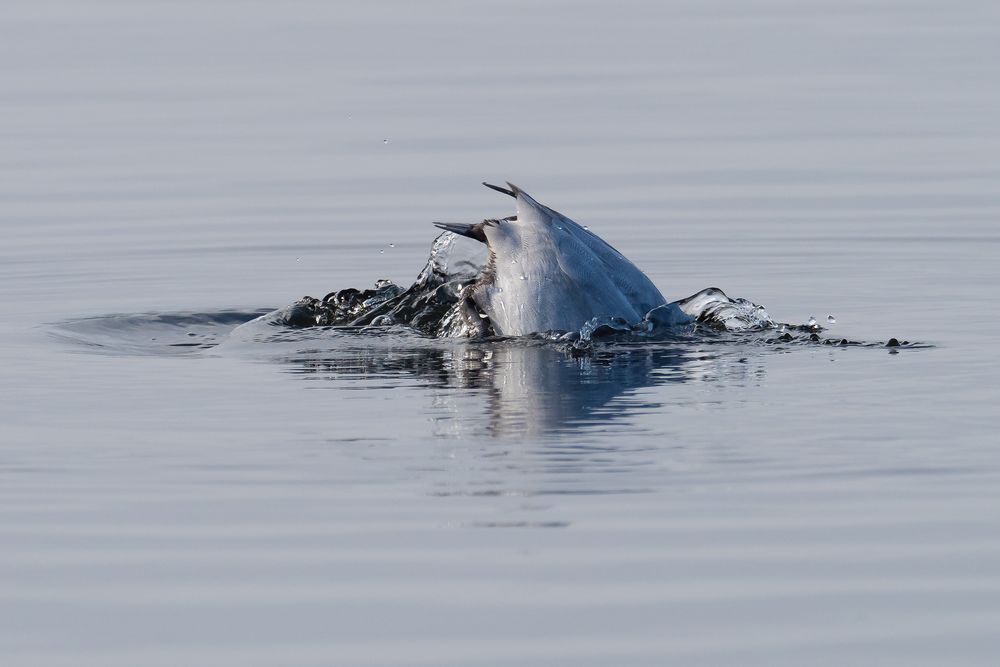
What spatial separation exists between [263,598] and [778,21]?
91.3 ft

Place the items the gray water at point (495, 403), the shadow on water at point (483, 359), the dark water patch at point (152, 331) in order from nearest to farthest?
the gray water at point (495, 403) < the shadow on water at point (483, 359) < the dark water patch at point (152, 331)

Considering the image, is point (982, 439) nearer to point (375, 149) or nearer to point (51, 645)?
point (51, 645)

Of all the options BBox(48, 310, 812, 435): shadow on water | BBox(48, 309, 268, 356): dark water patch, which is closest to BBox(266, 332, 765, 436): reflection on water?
BBox(48, 310, 812, 435): shadow on water

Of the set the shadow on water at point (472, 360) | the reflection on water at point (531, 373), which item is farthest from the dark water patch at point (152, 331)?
the reflection on water at point (531, 373)

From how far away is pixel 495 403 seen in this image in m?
9.32

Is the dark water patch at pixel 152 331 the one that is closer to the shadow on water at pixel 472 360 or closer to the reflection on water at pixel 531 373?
the shadow on water at pixel 472 360

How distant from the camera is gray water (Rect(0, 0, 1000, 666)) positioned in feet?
20.1

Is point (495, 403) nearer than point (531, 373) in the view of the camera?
Yes

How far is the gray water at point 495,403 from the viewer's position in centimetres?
613

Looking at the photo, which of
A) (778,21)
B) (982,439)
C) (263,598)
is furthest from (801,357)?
(778,21)

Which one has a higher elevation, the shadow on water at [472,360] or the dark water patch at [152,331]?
the dark water patch at [152,331]

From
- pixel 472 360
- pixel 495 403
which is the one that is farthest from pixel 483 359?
pixel 495 403

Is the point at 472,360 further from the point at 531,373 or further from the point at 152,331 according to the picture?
the point at 152,331

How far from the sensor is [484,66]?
89.9 feet
